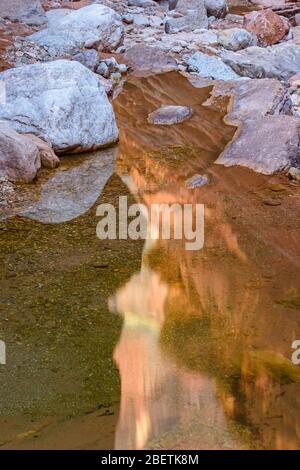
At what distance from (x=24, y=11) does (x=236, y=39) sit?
11.1ft

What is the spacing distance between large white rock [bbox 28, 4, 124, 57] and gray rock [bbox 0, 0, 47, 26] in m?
0.56

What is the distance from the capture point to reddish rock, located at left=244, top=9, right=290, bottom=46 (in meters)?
10.9

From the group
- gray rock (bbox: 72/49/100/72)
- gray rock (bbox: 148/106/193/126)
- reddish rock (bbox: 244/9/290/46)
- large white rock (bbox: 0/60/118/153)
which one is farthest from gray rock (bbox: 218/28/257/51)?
large white rock (bbox: 0/60/118/153)

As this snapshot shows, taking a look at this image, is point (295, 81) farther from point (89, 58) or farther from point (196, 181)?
point (196, 181)

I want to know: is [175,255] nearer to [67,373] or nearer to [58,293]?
Result: [58,293]

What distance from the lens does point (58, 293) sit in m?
3.49

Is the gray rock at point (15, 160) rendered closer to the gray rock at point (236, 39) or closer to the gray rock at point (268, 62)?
the gray rock at point (268, 62)

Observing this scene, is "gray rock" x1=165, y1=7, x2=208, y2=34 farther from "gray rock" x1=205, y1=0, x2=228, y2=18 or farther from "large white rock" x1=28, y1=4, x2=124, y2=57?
"large white rock" x1=28, y1=4, x2=124, y2=57

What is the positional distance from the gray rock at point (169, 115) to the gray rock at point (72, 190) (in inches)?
37.5

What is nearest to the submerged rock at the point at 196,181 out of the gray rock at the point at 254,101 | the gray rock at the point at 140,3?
the gray rock at the point at 254,101

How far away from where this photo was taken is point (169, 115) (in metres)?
6.76
